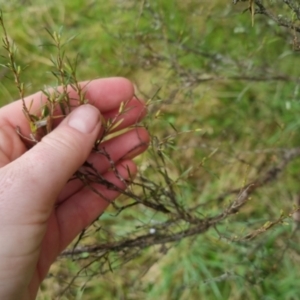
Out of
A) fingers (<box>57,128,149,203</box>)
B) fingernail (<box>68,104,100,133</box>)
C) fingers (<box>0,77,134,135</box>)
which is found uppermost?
fingernail (<box>68,104,100,133</box>)

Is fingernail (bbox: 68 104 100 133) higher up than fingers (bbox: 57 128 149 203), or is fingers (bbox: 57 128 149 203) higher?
fingernail (bbox: 68 104 100 133)

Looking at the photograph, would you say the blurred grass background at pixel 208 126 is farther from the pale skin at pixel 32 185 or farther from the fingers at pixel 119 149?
the pale skin at pixel 32 185

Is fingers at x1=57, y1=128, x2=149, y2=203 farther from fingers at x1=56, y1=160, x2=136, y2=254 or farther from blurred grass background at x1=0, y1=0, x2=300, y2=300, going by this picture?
blurred grass background at x1=0, y1=0, x2=300, y2=300

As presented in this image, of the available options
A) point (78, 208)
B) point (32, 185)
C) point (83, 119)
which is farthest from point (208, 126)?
point (32, 185)

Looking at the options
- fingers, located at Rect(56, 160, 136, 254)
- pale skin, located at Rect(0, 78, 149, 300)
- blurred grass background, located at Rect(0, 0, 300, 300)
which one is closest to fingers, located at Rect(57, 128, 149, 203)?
fingers, located at Rect(56, 160, 136, 254)

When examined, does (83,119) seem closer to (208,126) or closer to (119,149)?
(119,149)

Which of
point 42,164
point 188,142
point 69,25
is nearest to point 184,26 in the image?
point 188,142

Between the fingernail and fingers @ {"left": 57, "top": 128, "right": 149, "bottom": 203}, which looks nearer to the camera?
the fingernail

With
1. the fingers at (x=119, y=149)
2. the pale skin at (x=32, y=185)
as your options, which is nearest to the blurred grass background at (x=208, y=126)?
the fingers at (x=119, y=149)
